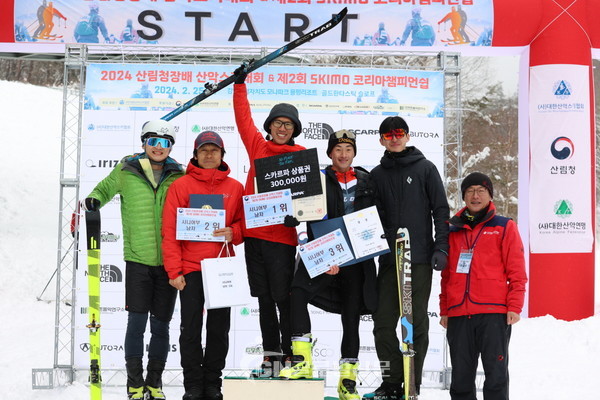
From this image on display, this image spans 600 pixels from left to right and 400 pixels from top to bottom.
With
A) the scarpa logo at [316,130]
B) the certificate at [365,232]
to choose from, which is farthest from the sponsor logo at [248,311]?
the certificate at [365,232]

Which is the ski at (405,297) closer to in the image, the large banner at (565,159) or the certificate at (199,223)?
the certificate at (199,223)

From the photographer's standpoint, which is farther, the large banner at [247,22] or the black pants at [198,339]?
the large banner at [247,22]

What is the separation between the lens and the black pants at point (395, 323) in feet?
14.5

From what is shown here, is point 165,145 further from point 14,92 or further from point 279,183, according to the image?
point 14,92

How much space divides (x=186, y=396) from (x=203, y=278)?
30.0 inches

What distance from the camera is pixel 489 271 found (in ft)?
14.1

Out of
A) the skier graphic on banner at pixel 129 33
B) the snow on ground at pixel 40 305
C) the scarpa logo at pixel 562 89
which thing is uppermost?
the skier graphic on banner at pixel 129 33

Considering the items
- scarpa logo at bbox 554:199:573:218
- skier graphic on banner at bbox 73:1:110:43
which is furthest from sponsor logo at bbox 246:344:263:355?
scarpa logo at bbox 554:199:573:218

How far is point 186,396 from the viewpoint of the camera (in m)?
4.48

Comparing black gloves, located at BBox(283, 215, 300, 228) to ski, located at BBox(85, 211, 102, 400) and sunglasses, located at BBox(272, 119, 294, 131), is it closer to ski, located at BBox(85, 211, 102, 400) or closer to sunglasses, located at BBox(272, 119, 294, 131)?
sunglasses, located at BBox(272, 119, 294, 131)

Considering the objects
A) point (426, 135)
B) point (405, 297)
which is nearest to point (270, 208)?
point (405, 297)

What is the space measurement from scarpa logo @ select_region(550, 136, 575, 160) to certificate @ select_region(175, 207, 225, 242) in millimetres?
5221

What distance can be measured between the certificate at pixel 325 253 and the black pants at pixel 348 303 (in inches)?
6.5

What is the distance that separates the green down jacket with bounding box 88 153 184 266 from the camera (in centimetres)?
462
